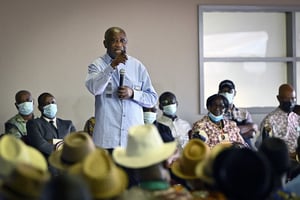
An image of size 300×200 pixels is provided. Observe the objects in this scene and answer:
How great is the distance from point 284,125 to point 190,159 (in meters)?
3.23

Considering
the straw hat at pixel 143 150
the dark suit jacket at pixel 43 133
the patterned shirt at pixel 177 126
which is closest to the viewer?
the straw hat at pixel 143 150

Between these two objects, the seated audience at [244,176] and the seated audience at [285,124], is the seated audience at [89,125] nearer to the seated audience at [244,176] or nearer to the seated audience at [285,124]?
the seated audience at [285,124]

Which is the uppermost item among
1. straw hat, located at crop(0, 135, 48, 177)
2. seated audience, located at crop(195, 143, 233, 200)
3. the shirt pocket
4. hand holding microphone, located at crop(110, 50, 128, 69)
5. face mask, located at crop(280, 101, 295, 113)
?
hand holding microphone, located at crop(110, 50, 128, 69)

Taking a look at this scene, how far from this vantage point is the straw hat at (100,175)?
6.10ft

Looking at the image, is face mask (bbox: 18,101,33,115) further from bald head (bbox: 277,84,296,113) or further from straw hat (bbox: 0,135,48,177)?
straw hat (bbox: 0,135,48,177)

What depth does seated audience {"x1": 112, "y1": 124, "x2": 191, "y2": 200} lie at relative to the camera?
2.04 m

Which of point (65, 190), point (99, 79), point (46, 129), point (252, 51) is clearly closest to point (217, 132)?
point (46, 129)

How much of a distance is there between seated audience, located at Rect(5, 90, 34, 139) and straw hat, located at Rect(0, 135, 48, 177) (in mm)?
3244

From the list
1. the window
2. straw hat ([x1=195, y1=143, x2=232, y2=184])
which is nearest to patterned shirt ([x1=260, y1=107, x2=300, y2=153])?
the window

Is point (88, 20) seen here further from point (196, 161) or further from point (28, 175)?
point (28, 175)

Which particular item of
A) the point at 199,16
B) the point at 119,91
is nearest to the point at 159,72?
the point at 199,16

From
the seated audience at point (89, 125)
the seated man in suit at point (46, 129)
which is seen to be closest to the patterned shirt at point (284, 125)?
the seated audience at point (89, 125)

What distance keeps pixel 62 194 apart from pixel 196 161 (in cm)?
88

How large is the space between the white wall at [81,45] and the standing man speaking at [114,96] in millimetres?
2335
